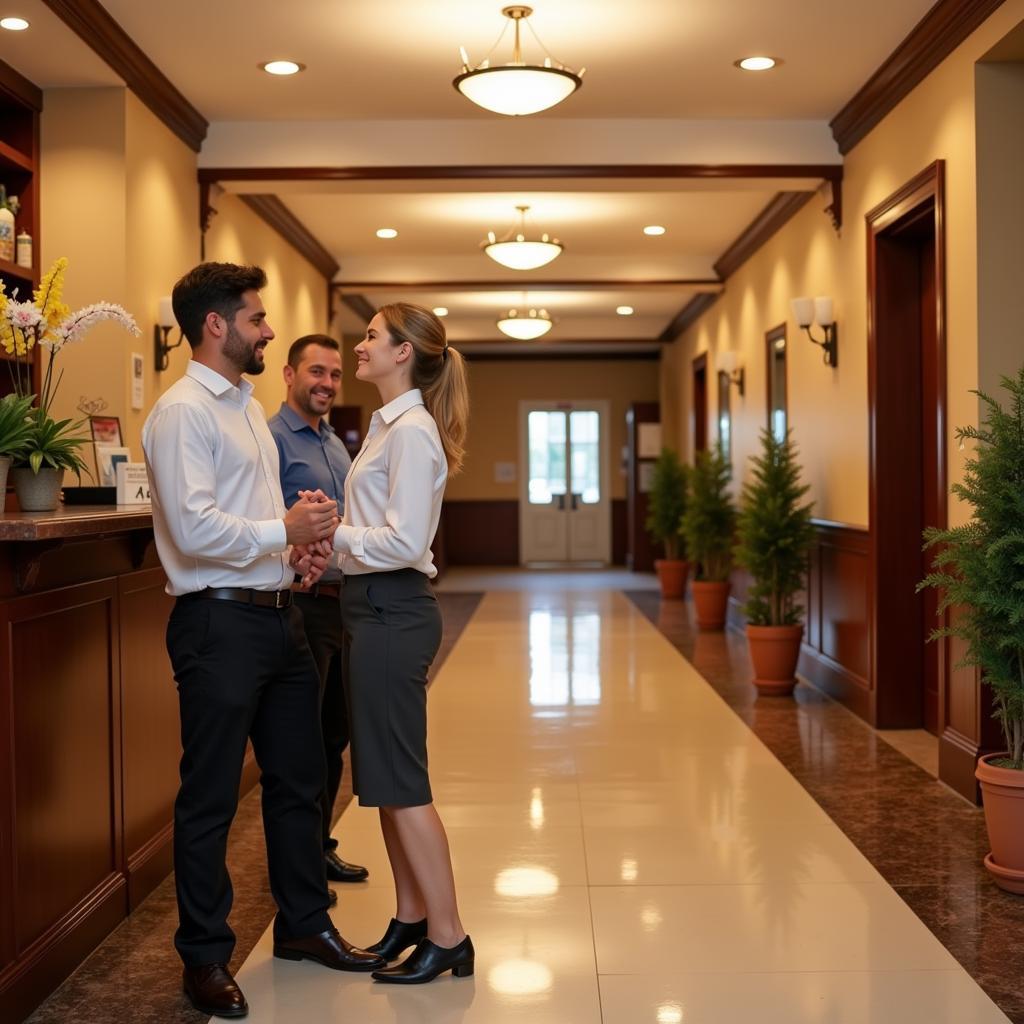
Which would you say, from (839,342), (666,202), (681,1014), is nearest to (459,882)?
(681,1014)

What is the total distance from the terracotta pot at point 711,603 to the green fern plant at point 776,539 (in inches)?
120

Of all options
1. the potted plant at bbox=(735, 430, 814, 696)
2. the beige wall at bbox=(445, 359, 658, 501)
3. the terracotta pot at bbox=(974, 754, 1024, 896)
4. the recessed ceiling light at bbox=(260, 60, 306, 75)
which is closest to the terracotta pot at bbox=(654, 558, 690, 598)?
the potted plant at bbox=(735, 430, 814, 696)

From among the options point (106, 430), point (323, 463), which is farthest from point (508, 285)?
point (323, 463)

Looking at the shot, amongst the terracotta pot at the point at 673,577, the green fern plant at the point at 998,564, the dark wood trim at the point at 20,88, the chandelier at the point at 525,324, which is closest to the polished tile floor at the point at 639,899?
the green fern plant at the point at 998,564

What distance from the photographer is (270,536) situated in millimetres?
2945

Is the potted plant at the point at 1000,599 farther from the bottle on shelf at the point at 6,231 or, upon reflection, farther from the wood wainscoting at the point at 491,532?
the wood wainscoting at the point at 491,532

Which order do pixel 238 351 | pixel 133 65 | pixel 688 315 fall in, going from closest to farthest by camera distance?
1. pixel 238 351
2. pixel 133 65
3. pixel 688 315

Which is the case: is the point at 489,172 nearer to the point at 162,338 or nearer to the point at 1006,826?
the point at 162,338

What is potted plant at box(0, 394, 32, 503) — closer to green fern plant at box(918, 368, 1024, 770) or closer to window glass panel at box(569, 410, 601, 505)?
green fern plant at box(918, 368, 1024, 770)

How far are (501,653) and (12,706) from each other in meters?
6.45

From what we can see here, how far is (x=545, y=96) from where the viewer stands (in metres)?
5.18

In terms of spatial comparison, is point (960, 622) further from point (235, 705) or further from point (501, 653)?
point (501, 653)

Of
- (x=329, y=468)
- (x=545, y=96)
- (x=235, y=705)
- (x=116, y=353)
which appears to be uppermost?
(x=545, y=96)

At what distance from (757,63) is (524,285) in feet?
20.3
